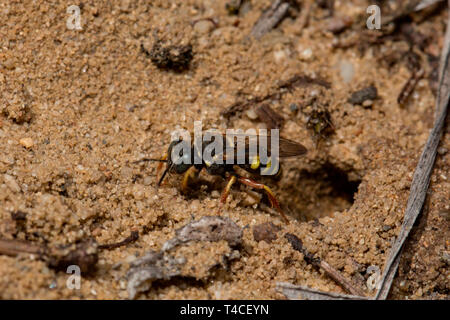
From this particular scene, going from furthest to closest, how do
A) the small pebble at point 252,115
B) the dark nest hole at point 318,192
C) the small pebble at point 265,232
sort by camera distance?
1. the dark nest hole at point 318,192
2. the small pebble at point 252,115
3. the small pebble at point 265,232

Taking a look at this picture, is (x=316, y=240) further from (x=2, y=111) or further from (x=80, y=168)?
(x=2, y=111)

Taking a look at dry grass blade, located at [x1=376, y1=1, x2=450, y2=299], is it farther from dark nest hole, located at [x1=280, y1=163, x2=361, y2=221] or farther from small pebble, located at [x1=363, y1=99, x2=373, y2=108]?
dark nest hole, located at [x1=280, y1=163, x2=361, y2=221]

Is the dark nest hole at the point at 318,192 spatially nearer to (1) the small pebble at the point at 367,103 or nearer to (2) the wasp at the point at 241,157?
(2) the wasp at the point at 241,157

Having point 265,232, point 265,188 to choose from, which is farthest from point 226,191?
point 265,232

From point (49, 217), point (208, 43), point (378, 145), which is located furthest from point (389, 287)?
point (208, 43)

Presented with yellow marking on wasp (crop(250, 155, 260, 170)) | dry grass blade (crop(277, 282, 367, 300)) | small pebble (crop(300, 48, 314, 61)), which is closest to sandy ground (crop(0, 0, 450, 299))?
small pebble (crop(300, 48, 314, 61))

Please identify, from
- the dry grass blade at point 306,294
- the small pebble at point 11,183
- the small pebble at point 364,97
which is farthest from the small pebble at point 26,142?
the small pebble at point 364,97
